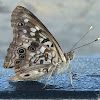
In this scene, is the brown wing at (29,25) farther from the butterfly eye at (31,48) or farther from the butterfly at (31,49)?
the butterfly eye at (31,48)

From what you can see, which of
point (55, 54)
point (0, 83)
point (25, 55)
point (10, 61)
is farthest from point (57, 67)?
point (0, 83)

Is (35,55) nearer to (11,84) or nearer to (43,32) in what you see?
(43,32)

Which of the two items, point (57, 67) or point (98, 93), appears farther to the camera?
point (57, 67)

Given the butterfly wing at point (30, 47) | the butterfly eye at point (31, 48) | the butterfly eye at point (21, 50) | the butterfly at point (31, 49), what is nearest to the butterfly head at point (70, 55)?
the butterfly at point (31, 49)

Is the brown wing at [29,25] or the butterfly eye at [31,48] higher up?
the brown wing at [29,25]

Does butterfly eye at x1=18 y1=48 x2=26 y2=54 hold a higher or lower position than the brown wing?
lower

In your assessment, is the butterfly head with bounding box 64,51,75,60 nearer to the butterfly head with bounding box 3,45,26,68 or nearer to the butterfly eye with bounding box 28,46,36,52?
the butterfly eye with bounding box 28,46,36,52

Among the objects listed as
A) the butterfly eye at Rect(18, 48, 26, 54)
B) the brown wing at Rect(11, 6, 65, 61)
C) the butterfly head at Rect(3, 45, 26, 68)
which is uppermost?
the brown wing at Rect(11, 6, 65, 61)

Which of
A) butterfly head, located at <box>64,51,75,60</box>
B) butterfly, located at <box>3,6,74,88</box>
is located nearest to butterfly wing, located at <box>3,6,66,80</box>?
butterfly, located at <box>3,6,74,88</box>
